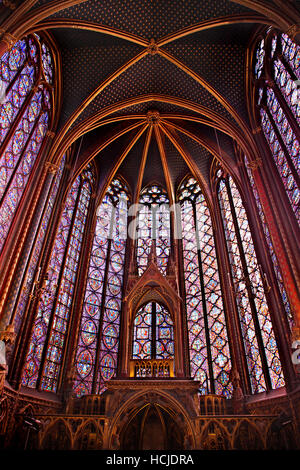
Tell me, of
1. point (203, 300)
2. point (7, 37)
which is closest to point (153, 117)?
point (7, 37)

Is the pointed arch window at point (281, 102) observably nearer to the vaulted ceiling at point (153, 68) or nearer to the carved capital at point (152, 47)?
the vaulted ceiling at point (153, 68)

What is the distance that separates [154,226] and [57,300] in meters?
6.47

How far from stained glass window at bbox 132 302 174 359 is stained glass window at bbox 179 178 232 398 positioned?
98 cm

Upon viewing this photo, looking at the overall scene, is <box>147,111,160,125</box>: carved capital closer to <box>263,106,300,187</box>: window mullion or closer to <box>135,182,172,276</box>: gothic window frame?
<box>135,182,172,276</box>: gothic window frame

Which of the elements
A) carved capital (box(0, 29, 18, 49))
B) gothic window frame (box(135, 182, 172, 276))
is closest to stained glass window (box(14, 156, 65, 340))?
carved capital (box(0, 29, 18, 49))

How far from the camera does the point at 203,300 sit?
43.2ft

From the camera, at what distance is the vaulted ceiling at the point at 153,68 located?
10.8 m

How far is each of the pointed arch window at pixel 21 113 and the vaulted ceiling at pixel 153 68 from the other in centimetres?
82

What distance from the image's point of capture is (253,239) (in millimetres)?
11328

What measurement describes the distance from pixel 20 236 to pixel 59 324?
155 inches

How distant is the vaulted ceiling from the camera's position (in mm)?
10773

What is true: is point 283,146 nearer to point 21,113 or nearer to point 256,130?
point 256,130

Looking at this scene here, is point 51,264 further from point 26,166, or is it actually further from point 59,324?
point 26,166
